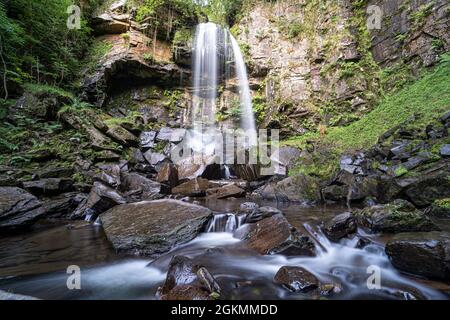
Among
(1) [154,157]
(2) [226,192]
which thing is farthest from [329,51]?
(1) [154,157]

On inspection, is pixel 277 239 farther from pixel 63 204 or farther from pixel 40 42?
pixel 40 42

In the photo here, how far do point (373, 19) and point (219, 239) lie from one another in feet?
48.4

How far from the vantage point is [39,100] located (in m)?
10.1

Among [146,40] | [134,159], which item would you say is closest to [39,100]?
[134,159]

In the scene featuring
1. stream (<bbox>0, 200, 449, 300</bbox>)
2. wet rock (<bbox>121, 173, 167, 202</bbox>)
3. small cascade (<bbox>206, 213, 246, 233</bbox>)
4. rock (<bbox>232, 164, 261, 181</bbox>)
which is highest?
rock (<bbox>232, 164, 261, 181</bbox>)

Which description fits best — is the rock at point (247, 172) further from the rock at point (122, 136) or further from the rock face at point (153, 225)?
the rock at point (122, 136)

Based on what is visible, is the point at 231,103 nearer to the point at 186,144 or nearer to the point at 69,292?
the point at 186,144

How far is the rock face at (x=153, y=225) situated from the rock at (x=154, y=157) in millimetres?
5563

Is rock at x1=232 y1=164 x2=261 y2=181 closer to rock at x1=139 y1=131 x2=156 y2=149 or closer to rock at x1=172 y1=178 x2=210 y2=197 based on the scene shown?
rock at x1=172 y1=178 x2=210 y2=197

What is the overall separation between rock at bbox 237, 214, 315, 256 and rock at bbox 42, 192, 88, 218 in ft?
16.2

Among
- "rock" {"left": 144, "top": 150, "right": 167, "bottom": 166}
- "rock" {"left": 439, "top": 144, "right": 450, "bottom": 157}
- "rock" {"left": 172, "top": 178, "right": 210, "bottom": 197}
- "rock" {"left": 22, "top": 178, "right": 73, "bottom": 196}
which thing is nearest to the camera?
"rock" {"left": 439, "top": 144, "right": 450, "bottom": 157}

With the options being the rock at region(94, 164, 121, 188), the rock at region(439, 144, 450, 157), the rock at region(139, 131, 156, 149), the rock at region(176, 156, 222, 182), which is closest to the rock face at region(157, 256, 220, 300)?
the rock at region(94, 164, 121, 188)

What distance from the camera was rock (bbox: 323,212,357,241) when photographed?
14.3 feet

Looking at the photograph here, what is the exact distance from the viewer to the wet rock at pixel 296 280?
284 centimetres
